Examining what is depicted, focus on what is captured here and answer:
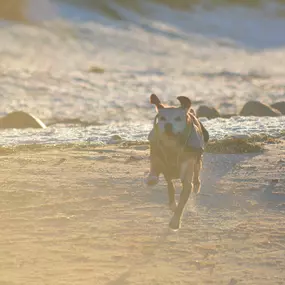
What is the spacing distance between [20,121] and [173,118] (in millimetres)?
25330

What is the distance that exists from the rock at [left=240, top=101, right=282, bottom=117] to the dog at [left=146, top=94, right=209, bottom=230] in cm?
2418

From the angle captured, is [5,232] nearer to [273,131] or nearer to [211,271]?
[211,271]

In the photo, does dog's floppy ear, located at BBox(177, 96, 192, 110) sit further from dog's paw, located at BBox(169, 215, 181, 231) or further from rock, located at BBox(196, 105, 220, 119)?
rock, located at BBox(196, 105, 220, 119)

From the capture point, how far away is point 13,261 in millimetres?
8258

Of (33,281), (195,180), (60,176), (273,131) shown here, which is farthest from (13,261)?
(273,131)

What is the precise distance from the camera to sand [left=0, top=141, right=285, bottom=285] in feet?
26.2

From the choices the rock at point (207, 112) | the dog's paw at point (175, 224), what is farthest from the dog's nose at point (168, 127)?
the rock at point (207, 112)

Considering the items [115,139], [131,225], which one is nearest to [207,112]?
[115,139]

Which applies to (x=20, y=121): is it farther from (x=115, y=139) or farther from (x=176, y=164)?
(x=176, y=164)

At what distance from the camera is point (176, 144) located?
908 cm

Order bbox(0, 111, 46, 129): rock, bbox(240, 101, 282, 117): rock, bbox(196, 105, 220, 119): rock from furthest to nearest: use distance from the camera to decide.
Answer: bbox(196, 105, 220, 119): rock, bbox(240, 101, 282, 117): rock, bbox(0, 111, 46, 129): rock

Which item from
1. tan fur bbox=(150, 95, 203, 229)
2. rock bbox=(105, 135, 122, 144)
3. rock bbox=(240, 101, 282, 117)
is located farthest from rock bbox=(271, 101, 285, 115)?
tan fur bbox=(150, 95, 203, 229)

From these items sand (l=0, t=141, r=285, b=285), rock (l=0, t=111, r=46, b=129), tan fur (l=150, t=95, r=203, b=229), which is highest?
tan fur (l=150, t=95, r=203, b=229)

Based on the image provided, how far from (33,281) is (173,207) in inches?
116
